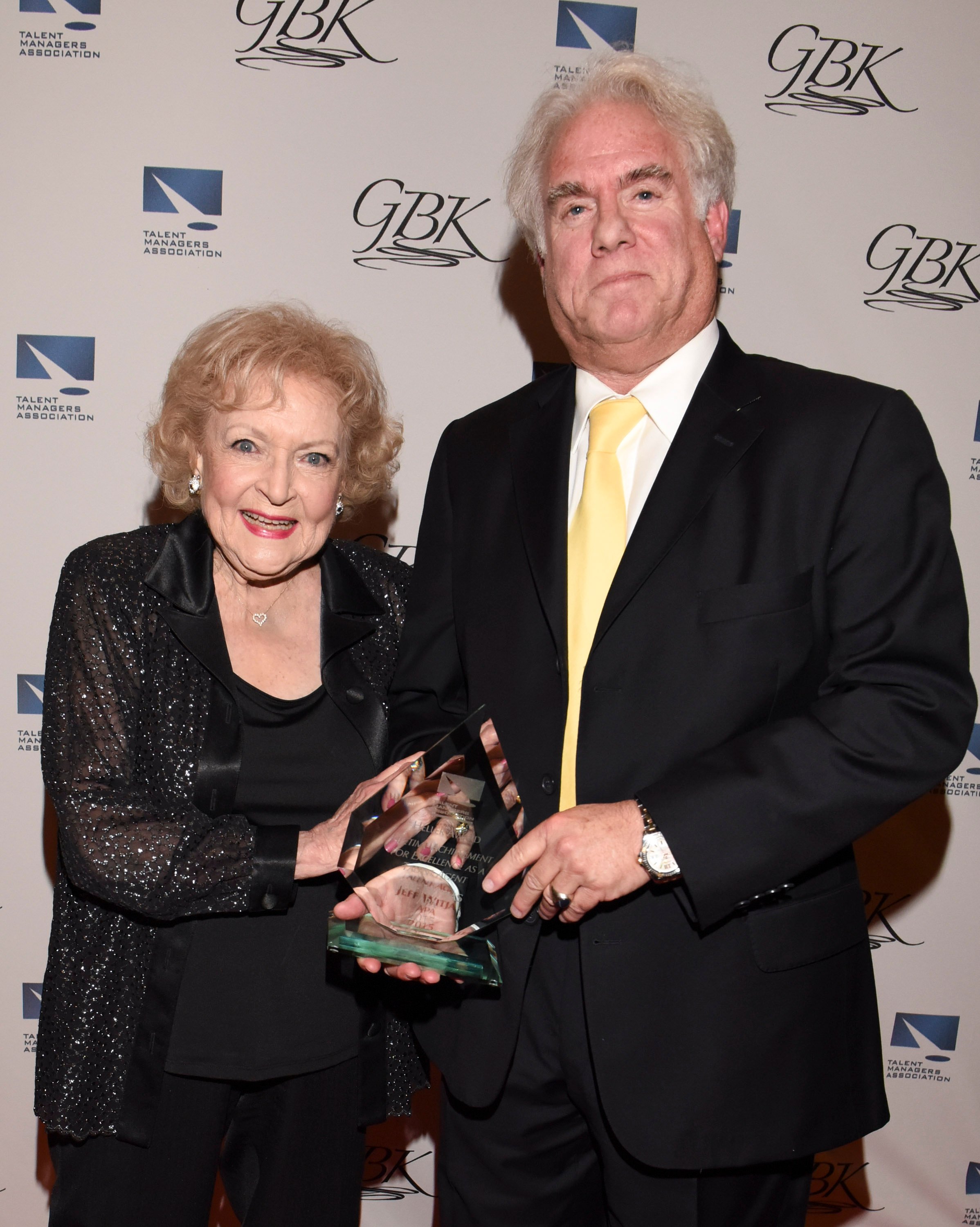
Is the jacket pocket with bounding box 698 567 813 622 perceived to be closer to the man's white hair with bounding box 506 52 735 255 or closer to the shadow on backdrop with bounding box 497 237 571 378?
the man's white hair with bounding box 506 52 735 255

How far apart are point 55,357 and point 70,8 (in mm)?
820

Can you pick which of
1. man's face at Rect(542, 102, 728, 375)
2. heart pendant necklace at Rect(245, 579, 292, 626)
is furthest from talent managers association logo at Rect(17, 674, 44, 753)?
man's face at Rect(542, 102, 728, 375)

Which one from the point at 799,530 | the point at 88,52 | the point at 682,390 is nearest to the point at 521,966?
the point at 799,530

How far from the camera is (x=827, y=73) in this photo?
249 centimetres

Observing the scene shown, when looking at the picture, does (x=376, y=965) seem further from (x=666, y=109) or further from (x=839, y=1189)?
(x=839, y=1189)

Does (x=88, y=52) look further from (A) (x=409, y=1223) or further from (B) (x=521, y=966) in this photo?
(A) (x=409, y=1223)

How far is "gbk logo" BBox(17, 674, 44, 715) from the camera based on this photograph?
8.46 feet

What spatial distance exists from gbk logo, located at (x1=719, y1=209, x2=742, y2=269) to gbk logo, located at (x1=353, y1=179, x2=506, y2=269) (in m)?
0.59

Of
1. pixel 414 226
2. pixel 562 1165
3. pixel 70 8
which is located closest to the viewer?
pixel 562 1165

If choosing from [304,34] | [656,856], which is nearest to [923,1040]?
[656,856]

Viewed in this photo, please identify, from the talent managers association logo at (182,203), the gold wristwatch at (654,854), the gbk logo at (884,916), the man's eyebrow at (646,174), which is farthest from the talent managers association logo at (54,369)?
the gbk logo at (884,916)

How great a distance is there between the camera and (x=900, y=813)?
8.87 ft

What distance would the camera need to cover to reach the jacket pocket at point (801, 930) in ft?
4.88

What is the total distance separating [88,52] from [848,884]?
248 centimetres
